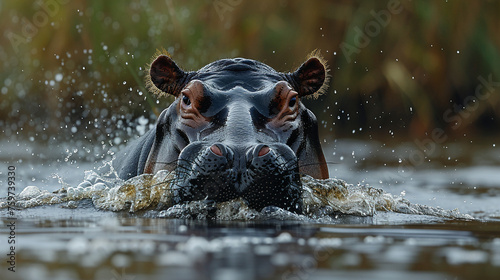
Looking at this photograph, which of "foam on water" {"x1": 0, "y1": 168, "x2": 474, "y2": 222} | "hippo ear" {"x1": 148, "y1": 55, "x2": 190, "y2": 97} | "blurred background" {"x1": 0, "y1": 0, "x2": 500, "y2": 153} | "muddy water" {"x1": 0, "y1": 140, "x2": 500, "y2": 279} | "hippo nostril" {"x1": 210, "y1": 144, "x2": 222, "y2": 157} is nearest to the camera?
"muddy water" {"x1": 0, "y1": 140, "x2": 500, "y2": 279}

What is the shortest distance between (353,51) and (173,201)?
746cm

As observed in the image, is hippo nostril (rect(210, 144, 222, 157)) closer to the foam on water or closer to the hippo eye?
the foam on water

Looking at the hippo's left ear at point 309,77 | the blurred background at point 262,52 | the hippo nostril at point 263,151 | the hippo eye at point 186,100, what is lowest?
the hippo nostril at point 263,151

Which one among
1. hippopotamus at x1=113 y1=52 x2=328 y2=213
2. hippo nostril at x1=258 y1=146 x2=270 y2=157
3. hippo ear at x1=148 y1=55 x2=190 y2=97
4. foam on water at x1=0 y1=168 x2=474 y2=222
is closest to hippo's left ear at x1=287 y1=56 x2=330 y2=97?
hippopotamus at x1=113 y1=52 x2=328 y2=213

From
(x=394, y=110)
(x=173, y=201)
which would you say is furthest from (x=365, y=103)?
(x=173, y=201)

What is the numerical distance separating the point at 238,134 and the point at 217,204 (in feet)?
1.54

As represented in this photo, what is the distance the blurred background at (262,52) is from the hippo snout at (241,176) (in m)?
6.65

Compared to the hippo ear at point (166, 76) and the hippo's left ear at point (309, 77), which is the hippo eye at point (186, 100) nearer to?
the hippo ear at point (166, 76)

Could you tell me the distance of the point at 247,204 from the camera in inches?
189

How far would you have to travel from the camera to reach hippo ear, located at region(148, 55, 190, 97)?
6410mm

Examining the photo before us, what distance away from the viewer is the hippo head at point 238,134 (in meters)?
4.68

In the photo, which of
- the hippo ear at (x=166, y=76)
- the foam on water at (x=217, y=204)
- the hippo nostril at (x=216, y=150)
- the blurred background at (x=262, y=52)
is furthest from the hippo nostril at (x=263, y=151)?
the blurred background at (x=262, y=52)

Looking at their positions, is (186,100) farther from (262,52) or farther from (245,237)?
(262,52)

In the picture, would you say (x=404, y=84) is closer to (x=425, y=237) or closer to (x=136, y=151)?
(x=136, y=151)
